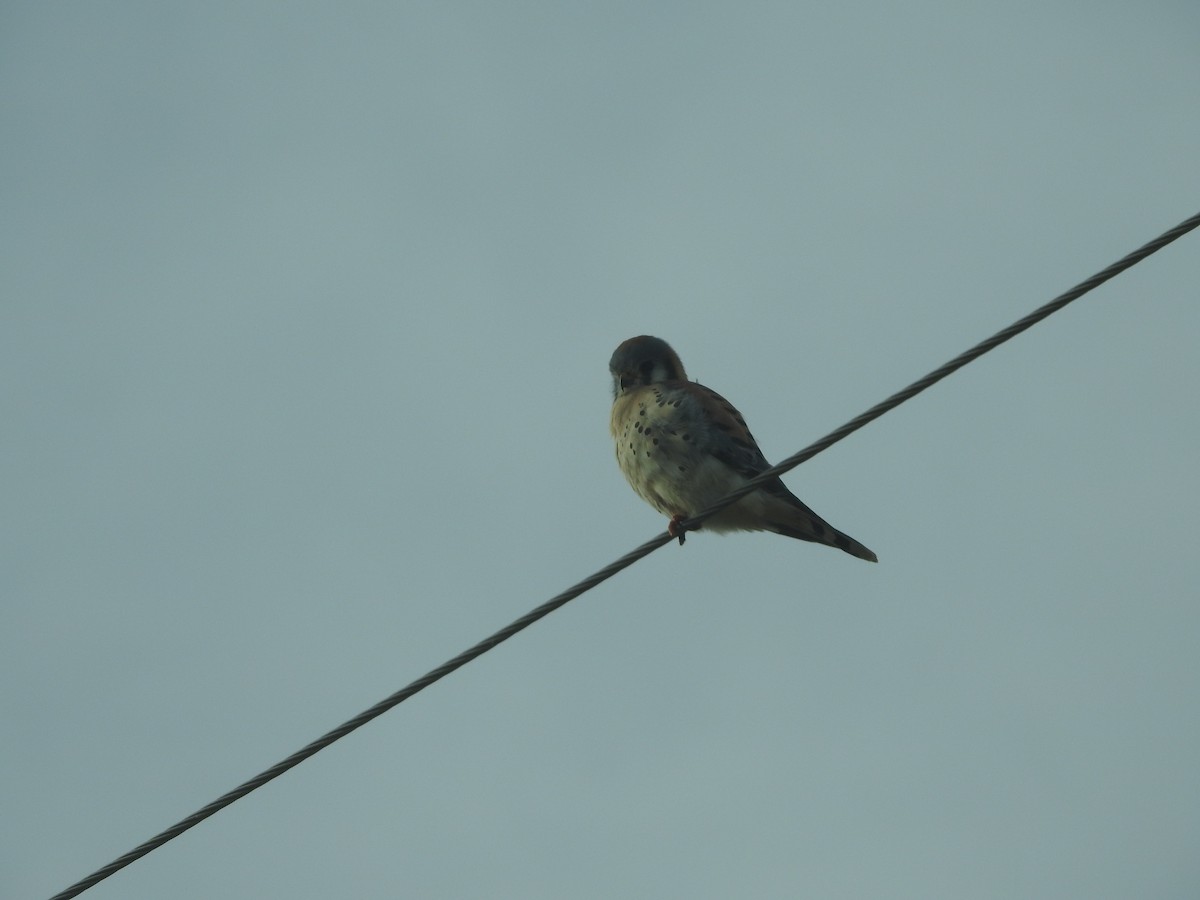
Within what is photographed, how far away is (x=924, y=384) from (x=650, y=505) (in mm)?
2425

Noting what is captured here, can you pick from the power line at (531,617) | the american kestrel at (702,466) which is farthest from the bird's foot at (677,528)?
the power line at (531,617)

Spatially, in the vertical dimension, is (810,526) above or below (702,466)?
below

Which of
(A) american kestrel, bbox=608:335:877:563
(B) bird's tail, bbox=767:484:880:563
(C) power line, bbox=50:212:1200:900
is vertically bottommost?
(C) power line, bbox=50:212:1200:900

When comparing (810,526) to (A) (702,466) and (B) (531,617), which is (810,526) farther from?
(B) (531,617)

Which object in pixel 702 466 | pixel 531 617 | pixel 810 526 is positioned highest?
pixel 702 466

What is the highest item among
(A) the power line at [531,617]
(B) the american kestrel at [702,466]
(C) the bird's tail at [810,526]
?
(B) the american kestrel at [702,466]

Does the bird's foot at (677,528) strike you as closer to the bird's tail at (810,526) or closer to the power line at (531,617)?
the bird's tail at (810,526)

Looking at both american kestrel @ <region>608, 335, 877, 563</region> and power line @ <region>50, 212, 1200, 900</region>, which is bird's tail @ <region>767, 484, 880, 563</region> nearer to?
american kestrel @ <region>608, 335, 877, 563</region>

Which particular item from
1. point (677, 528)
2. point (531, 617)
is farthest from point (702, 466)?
point (531, 617)

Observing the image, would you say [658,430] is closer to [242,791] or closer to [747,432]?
[747,432]

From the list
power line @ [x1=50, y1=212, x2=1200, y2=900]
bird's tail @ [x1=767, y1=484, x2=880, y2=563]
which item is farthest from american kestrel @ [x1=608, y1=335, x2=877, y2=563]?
power line @ [x1=50, y1=212, x2=1200, y2=900]

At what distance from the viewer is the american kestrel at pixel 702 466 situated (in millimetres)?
5355

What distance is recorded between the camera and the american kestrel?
5355 millimetres

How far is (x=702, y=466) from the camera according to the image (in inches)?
214
